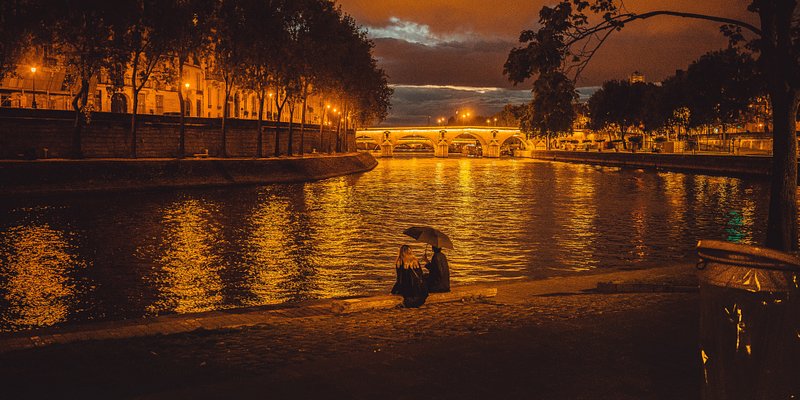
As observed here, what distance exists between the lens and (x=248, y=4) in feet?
200

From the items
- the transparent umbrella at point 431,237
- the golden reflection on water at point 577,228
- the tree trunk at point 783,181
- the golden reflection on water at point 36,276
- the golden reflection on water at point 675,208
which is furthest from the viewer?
the golden reflection on water at point 675,208

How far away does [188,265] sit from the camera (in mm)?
19641

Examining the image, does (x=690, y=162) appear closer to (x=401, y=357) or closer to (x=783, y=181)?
(x=783, y=181)

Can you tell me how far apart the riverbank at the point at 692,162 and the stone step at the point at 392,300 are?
57659mm

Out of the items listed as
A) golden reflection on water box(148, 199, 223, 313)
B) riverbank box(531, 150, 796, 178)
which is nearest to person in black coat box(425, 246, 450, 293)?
golden reflection on water box(148, 199, 223, 313)

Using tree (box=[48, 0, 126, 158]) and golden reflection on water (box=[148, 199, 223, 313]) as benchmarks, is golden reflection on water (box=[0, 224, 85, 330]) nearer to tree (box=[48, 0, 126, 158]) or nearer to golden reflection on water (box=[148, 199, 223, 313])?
golden reflection on water (box=[148, 199, 223, 313])

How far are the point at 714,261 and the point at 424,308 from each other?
766 centimetres

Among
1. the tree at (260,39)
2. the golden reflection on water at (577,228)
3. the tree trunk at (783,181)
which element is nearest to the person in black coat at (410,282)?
the tree trunk at (783,181)

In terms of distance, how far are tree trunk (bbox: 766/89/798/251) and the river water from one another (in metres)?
5.66

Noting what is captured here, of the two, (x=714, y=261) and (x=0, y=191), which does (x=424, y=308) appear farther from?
(x=0, y=191)

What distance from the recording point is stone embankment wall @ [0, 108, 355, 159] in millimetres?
51438

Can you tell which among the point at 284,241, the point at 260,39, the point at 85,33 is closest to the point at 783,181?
the point at 284,241

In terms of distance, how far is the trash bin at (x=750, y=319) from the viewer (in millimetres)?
4539

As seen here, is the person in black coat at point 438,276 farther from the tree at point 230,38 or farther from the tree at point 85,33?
the tree at point 230,38
